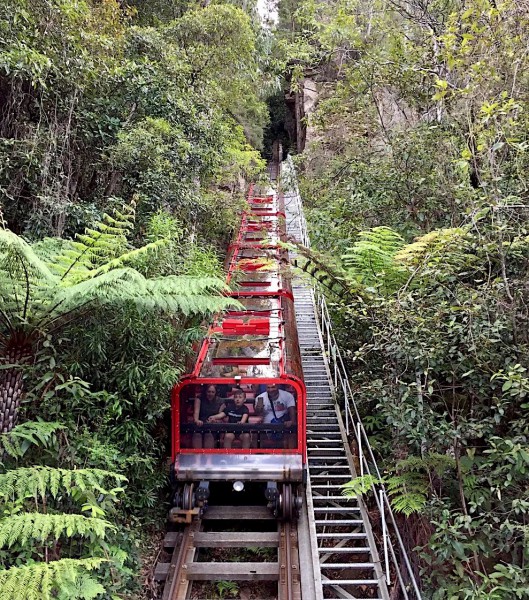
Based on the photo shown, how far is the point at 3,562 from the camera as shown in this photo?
3629mm

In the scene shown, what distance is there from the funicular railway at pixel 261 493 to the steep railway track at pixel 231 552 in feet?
0.04

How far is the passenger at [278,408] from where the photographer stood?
5.90 meters

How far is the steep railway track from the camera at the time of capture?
5.10 m

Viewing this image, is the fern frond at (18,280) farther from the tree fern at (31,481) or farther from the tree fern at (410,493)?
the tree fern at (410,493)

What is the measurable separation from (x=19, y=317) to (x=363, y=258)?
14.3 feet

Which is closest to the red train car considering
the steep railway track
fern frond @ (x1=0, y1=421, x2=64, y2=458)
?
the steep railway track

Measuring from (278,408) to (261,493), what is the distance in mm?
1539

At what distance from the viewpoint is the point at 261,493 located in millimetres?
6613

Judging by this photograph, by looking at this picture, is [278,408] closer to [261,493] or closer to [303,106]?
[261,493]

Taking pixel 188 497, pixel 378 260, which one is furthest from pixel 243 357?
pixel 378 260

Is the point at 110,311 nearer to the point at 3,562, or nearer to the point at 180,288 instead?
the point at 180,288

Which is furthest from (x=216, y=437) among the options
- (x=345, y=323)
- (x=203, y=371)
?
Answer: (x=345, y=323)

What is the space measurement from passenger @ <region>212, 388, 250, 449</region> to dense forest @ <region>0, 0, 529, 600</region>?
0.86 meters

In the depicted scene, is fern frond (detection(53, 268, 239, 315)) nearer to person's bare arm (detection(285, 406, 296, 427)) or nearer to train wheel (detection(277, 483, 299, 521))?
person's bare arm (detection(285, 406, 296, 427))
